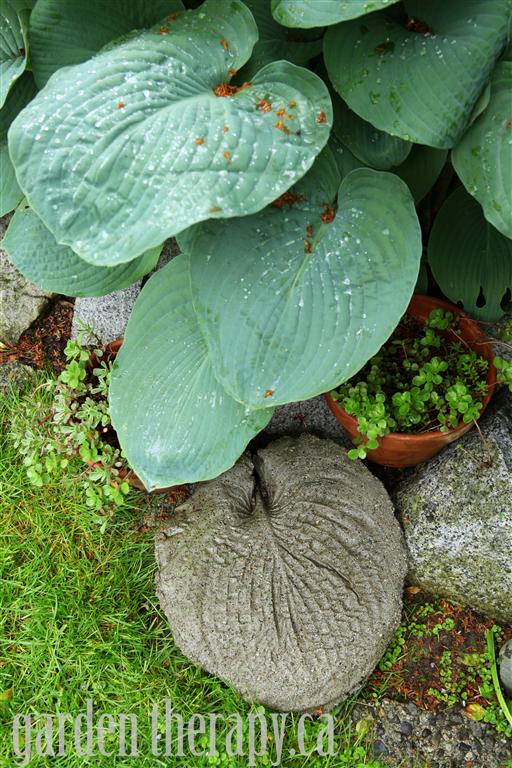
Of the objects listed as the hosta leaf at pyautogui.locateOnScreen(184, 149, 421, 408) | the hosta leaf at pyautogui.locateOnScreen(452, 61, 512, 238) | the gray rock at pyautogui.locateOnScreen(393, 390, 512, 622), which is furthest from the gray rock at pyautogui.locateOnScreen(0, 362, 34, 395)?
the hosta leaf at pyautogui.locateOnScreen(452, 61, 512, 238)

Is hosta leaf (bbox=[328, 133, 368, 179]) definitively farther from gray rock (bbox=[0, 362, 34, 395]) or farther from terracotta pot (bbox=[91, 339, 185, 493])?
gray rock (bbox=[0, 362, 34, 395])

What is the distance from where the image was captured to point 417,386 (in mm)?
1669

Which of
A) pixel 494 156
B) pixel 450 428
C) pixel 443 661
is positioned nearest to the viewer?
pixel 494 156

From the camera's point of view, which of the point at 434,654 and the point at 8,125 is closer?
the point at 8,125

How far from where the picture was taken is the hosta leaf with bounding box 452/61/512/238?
3.94 feet

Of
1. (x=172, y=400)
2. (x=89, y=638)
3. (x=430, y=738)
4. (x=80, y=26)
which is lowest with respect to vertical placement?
(x=430, y=738)

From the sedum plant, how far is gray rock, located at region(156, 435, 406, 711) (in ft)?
1.38

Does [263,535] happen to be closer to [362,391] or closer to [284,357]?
[362,391]

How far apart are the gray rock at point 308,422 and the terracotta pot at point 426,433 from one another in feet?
0.69

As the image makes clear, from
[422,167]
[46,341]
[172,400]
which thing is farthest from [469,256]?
[46,341]

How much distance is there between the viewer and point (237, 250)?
4.13 feet

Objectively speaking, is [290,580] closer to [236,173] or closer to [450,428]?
[450,428]

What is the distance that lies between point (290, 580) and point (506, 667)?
1.81 feet

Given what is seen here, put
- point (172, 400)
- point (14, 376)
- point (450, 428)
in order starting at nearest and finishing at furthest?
1. point (172, 400)
2. point (450, 428)
3. point (14, 376)
